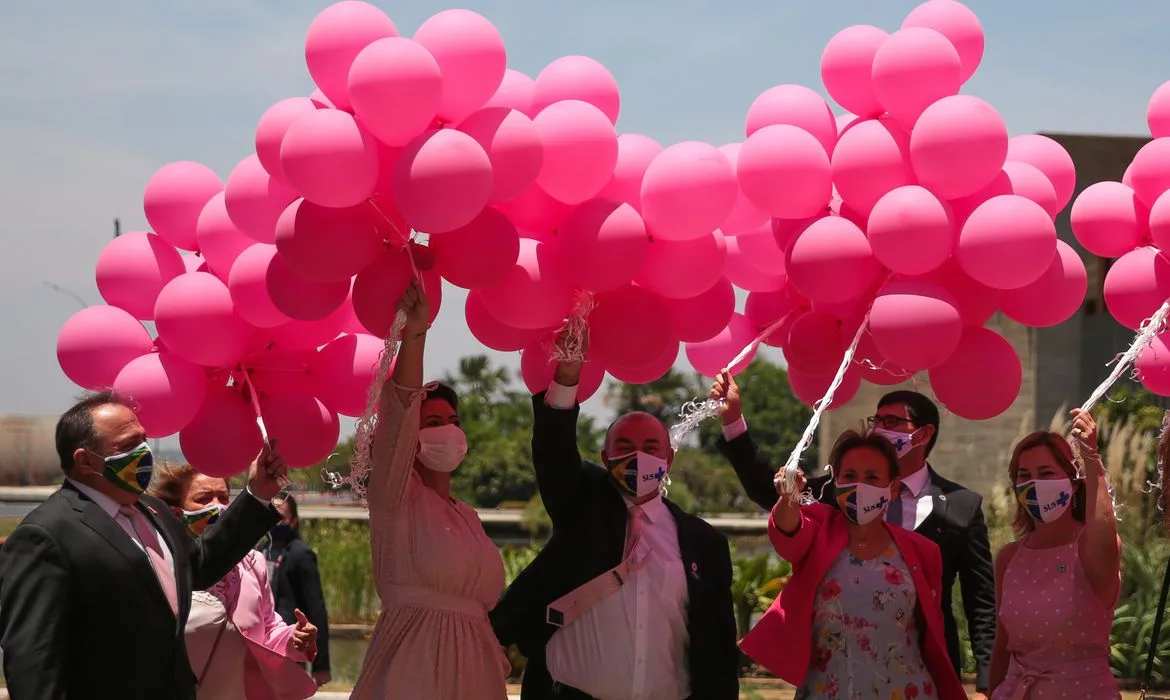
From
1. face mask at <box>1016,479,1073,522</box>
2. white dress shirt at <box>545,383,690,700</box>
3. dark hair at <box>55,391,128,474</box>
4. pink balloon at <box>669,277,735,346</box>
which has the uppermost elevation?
pink balloon at <box>669,277,735,346</box>

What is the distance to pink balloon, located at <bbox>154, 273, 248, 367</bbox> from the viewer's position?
443 centimetres

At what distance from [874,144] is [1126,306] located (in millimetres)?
1145

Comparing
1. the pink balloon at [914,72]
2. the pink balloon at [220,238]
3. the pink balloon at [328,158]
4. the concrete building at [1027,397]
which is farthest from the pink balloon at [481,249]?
the concrete building at [1027,397]

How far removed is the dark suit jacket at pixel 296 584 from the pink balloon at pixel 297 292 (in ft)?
10.6

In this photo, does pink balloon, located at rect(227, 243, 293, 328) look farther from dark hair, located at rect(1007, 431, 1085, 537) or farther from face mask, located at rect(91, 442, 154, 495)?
dark hair, located at rect(1007, 431, 1085, 537)

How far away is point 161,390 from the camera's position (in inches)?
175

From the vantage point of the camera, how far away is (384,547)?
4449mm

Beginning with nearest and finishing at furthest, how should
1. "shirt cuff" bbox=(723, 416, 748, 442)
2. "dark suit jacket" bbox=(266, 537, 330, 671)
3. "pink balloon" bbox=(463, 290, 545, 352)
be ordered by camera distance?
"pink balloon" bbox=(463, 290, 545, 352) < "shirt cuff" bbox=(723, 416, 748, 442) < "dark suit jacket" bbox=(266, 537, 330, 671)

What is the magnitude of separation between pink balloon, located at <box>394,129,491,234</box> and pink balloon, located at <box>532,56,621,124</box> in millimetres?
670

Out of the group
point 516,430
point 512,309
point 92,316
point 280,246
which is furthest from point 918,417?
point 516,430

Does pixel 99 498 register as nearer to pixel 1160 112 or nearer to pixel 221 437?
pixel 221 437

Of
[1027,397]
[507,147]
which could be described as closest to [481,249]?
[507,147]

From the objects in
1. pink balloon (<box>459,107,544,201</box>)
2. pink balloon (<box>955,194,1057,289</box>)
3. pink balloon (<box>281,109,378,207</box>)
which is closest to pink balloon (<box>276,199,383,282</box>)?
pink balloon (<box>281,109,378,207</box>)

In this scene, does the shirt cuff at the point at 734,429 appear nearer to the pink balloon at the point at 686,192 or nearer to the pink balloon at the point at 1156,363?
the pink balloon at the point at 686,192
